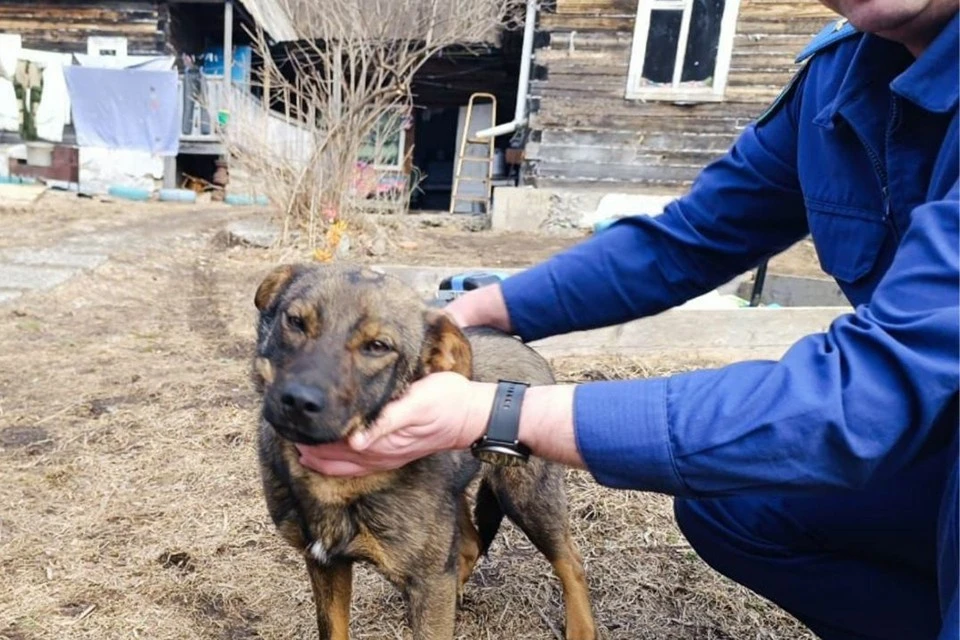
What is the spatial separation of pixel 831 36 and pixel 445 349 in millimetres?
1389

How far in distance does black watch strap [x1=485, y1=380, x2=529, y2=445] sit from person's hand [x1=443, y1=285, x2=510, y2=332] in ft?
3.27

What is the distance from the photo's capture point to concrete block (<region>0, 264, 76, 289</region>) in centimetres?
691

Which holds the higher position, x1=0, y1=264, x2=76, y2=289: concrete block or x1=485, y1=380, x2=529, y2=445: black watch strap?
x1=485, y1=380, x2=529, y2=445: black watch strap

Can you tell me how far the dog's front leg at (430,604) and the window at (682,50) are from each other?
12212 mm

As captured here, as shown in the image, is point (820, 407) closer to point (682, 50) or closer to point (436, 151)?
point (682, 50)

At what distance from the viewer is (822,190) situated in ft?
6.52

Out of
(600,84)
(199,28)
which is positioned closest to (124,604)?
(600,84)

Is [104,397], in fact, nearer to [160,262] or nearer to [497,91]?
[160,262]

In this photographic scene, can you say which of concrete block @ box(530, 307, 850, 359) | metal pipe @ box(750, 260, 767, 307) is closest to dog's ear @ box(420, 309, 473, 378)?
concrete block @ box(530, 307, 850, 359)

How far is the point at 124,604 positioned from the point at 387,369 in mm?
1607

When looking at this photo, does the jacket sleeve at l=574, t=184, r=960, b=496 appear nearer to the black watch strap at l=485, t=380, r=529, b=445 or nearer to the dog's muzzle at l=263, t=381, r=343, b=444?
the black watch strap at l=485, t=380, r=529, b=445

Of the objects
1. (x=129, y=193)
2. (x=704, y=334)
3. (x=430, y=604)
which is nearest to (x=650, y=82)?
(x=704, y=334)

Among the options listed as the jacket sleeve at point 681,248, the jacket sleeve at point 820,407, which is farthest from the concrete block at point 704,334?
the jacket sleeve at point 820,407

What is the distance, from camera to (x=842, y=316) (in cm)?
136
